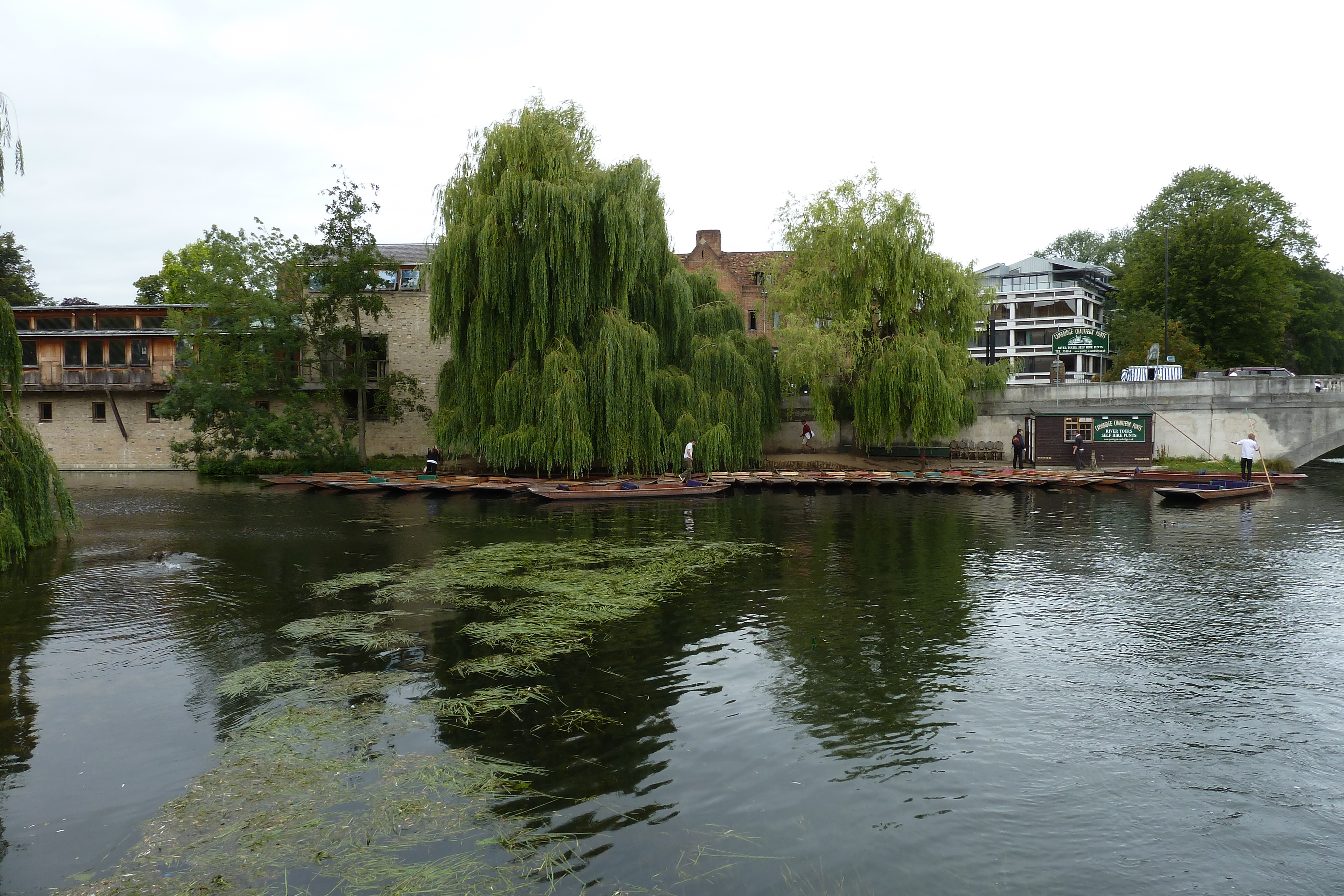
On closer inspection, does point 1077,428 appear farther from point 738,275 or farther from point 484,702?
point 484,702

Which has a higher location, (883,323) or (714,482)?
(883,323)

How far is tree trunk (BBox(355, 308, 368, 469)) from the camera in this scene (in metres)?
36.2

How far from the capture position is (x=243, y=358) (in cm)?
3525

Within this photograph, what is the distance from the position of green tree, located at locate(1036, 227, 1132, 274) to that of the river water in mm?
81994

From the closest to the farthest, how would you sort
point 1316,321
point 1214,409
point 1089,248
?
1. point 1214,409
2. point 1316,321
3. point 1089,248

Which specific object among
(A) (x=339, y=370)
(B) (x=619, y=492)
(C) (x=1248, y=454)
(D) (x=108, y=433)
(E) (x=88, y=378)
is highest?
(A) (x=339, y=370)

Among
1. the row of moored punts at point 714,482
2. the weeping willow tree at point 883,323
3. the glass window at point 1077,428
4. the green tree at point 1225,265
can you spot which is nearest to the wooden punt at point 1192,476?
the row of moored punts at point 714,482

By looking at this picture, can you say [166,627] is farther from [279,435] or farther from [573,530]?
[279,435]

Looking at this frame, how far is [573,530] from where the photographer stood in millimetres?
18938

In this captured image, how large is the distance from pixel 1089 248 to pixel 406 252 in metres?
80.7

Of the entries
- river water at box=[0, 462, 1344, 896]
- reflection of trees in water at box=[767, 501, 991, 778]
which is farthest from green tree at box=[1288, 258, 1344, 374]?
reflection of trees in water at box=[767, 501, 991, 778]

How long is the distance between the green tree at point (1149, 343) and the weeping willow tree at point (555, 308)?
25.9 metres

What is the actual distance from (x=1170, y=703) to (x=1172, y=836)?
8.87 ft

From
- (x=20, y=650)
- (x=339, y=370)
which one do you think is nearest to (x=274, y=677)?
(x=20, y=650)
